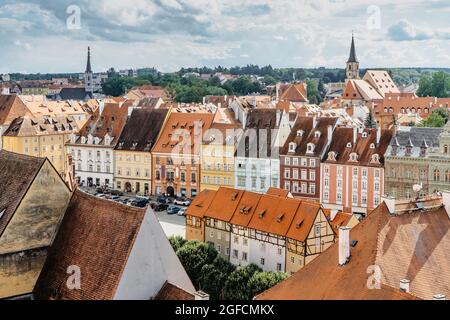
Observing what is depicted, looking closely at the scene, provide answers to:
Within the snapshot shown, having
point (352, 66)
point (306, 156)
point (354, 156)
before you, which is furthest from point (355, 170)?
point (352, 66)

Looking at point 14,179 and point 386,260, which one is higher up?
point 14,179

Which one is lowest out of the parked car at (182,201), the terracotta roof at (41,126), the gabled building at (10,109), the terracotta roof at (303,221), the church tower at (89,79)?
the parked car at (182,201)

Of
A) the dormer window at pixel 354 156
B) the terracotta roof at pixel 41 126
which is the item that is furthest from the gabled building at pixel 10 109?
the dormer window at pixel 354 156

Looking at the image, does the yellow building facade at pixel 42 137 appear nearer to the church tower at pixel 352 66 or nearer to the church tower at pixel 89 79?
the church tower at pixel 89 79

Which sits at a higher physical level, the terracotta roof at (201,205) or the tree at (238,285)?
the terracotta roof at (201,205)

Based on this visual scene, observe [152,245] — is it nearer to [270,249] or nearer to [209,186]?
[270,249]

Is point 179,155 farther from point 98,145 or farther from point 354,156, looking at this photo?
point 354,156

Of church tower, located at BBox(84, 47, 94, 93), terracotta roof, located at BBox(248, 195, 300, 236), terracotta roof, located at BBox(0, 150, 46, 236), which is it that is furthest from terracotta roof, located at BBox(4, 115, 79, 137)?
church tower, located at BBox(84, 47, 94, 93)
